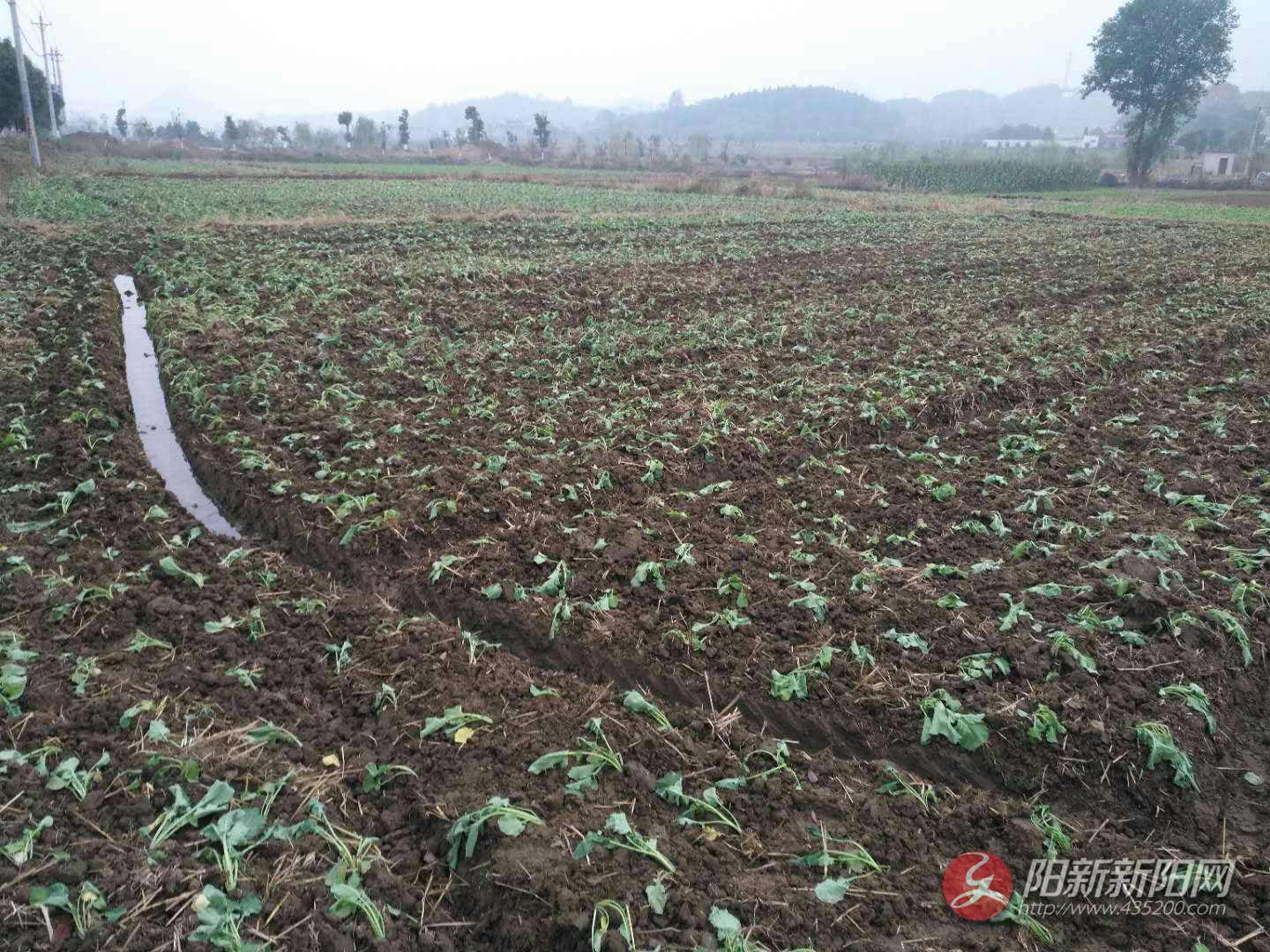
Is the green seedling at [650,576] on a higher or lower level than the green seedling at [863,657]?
higher

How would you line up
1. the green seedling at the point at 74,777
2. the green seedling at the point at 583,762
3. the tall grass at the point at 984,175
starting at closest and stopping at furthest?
the green seedling at the point at 74,777, the green seedling at the point at 583,762, the tall grass at the point at 984,175

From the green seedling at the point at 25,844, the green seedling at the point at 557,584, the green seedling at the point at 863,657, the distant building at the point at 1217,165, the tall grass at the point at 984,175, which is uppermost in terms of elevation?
the distant building at the point at 1217,165

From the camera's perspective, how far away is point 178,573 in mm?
5762

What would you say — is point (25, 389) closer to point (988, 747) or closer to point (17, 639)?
point (17, 639)

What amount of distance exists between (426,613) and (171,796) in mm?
2097

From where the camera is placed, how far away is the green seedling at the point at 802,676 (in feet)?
15.4

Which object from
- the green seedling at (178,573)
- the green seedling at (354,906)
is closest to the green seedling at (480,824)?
the green seedling at (354,906)

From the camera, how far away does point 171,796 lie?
3.74m

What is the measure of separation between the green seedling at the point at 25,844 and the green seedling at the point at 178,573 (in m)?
2.35

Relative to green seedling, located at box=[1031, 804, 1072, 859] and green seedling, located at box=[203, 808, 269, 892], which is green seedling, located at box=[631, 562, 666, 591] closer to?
green seedling, located at box=[1031, 804, 1072, 859]

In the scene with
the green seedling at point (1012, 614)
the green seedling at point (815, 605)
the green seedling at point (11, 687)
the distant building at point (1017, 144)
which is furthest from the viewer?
the distant building at point (1017, 144)

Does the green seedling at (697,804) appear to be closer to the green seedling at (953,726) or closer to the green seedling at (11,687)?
the green seedling at (953,726)

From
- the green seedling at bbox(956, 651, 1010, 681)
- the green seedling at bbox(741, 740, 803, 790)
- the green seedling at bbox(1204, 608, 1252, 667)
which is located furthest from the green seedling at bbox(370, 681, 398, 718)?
the green seedling at bbox(1204, 608, 1252, 667)

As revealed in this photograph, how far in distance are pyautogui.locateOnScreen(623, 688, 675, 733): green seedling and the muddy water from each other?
13.7 feet
